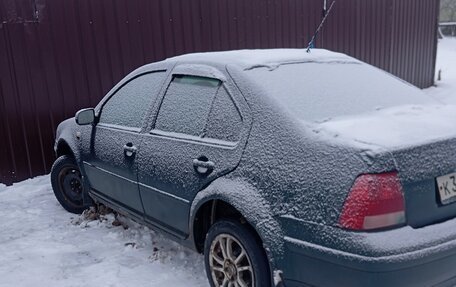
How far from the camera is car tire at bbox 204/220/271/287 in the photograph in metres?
2.60

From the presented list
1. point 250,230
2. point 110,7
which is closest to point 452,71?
point 110,7

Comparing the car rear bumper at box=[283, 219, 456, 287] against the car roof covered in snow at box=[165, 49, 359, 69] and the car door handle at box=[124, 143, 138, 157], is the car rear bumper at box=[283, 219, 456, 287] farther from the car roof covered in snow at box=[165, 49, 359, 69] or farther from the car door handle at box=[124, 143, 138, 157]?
the car door handle at box=[124, 143, 138, 157]

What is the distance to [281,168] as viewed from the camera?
2441 millimetres

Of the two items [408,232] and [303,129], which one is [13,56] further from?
[408,232]

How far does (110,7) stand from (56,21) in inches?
29.7

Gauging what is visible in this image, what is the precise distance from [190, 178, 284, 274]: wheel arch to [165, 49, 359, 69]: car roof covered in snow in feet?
2.59

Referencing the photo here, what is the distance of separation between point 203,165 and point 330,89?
933mm

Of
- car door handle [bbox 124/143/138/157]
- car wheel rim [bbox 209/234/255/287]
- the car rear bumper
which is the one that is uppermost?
car door handle [bbox 124/143/138/157]

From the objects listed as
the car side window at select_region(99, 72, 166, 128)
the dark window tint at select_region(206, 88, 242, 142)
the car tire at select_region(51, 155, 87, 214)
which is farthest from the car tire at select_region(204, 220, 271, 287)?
the car tire at select_region(51, 155, 87, 214)

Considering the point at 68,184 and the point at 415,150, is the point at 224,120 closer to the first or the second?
the point at 415,150

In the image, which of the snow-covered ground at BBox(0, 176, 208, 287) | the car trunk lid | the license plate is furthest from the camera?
the snow-covered ground at BBox(0, 176, 208, 287)

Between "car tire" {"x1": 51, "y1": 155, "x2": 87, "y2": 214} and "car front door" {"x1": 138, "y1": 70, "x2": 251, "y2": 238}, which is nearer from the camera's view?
"car front door" {"x1": 138, "y1": 70, "x2": 251, "y2": 238}

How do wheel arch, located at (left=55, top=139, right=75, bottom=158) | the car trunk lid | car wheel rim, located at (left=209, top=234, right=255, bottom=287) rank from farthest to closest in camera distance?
wheel arch, located at (left=55, top=139, right=75, bottom=158)
car wheel rim, located at (left=209, top=234, right=255, bottom=287)
the car trunk lid

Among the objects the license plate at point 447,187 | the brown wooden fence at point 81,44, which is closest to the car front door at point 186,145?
the license plate at point 447,187
